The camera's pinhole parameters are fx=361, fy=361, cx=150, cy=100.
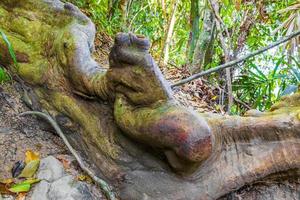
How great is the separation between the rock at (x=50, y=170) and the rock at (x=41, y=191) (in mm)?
25

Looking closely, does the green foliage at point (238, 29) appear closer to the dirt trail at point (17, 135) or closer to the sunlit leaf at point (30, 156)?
the dirt trail at point (17, 135)

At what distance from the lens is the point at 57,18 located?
174cm

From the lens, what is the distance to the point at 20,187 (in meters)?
1.24

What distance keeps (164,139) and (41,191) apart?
0.48 metres

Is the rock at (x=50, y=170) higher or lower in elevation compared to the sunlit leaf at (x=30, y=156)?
lower

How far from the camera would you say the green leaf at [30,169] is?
4.28 ft

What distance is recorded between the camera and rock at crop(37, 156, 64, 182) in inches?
51.7

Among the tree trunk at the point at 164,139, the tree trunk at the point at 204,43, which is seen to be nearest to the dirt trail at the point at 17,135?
the tree trunk at the point at 164,139

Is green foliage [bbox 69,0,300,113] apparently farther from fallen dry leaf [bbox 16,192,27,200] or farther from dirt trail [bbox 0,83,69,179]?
fallen dry leaf [bbox 16,192,27,200]

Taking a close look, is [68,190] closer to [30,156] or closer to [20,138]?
[30,156]

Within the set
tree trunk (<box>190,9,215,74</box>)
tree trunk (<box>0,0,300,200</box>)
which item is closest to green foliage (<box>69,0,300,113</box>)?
tree trunk (<box>190,9,215,74</box>)

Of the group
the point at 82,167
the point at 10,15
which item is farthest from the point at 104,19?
the point at 82,167

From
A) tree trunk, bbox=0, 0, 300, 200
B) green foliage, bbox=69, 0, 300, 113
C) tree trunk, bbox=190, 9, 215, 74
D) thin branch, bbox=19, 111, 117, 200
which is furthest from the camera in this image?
tree trunk, bbox=190, 9, 215, 74

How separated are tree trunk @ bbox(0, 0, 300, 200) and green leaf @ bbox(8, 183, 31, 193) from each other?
0.26 metres
